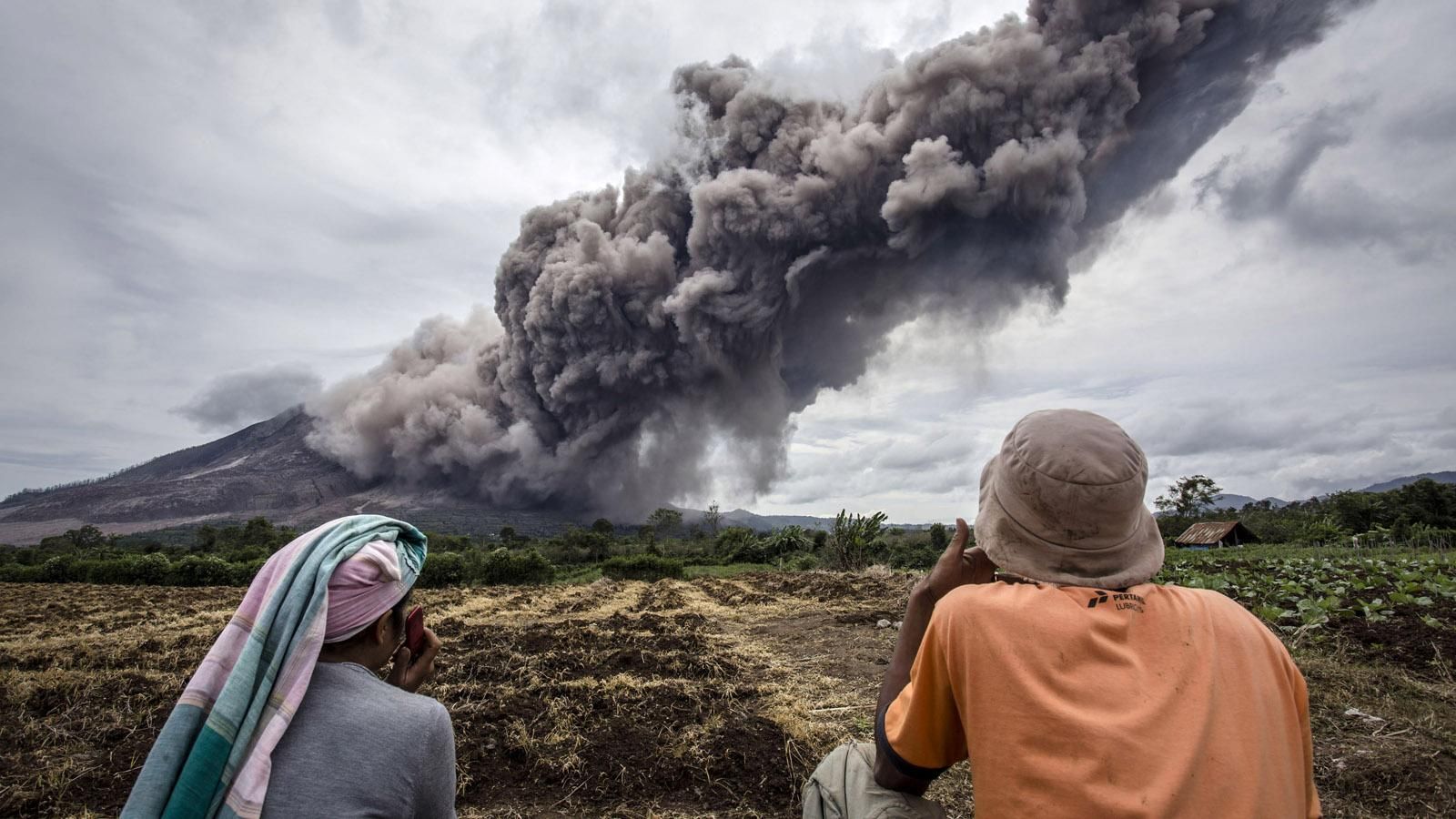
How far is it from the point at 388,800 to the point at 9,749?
579 cm

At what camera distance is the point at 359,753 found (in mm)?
1493

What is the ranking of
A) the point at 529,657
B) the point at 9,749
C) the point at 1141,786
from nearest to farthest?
the point at 1141,786 → the point at 9,749 → the point at 529,657

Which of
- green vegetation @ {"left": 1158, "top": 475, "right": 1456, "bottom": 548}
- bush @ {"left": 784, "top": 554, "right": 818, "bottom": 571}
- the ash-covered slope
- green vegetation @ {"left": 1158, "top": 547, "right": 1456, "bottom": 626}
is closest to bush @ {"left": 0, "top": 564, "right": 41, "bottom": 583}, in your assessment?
bush @ {"left": 784, "top": 554, "right": 818, "bottom": 571}

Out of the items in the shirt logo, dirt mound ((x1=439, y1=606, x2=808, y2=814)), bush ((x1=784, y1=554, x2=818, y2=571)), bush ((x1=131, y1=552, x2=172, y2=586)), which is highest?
the shirt logo

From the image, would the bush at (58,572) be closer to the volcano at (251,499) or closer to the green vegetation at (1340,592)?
the green vegetation at (1340,592)

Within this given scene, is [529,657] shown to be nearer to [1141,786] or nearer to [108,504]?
[1141,786]

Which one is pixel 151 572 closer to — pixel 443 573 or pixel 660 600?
pixel 443 573

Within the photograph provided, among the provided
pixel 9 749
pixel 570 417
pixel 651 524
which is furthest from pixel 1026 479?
pixel 570 417

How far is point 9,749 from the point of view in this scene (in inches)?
193

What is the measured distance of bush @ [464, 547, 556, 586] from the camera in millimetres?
24250

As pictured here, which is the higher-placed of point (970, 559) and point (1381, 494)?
point (970, 559)

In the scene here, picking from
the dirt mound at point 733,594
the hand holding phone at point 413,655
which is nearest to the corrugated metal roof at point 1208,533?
the dirt mound at point 733,594

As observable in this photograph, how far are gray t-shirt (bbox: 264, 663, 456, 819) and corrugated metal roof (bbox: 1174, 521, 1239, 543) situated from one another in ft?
144

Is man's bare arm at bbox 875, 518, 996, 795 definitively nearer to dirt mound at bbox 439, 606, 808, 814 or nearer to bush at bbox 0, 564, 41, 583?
dirt mound at bbox 439, 606, 808, 814
